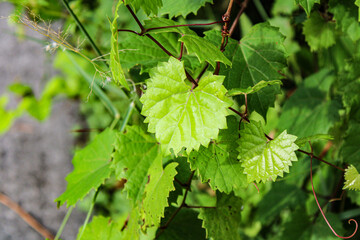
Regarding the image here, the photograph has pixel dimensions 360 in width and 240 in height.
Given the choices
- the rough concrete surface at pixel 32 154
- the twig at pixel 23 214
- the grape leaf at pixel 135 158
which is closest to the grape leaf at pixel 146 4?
the grape leaf at pixel 135 158

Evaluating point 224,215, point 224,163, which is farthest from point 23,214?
point 224,163

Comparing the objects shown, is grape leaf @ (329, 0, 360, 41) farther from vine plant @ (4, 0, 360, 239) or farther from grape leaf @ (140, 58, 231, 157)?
grape leaf @ (140, 58, 231, 157)

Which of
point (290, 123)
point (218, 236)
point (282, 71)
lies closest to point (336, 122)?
point (290, 123)

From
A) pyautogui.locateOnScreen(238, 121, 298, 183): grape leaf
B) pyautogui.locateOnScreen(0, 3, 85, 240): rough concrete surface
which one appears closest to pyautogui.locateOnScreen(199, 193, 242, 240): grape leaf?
pyautogui.locateOnScreen(238, 121, 298, 183): grape leaf

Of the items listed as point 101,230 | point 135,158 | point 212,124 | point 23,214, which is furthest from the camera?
point 23,214

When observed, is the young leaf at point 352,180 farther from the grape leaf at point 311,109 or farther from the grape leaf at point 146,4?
the grape leaf at point 146,4

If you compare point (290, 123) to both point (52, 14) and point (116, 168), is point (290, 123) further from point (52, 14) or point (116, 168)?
point (52, 14)

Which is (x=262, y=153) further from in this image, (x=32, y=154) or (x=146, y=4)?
(x=32, y=154)
